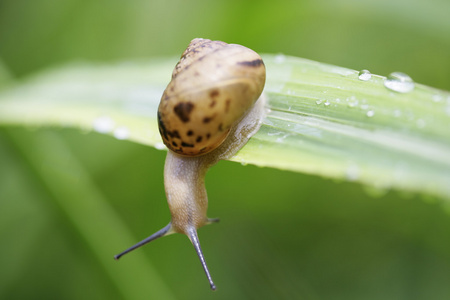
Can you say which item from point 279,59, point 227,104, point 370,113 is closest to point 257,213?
point 279,59

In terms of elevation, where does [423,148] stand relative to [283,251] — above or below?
above

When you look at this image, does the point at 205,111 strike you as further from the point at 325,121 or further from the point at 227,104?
the point at 325,121

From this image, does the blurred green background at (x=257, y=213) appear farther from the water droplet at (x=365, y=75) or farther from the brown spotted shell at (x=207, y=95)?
the water droplet at (x=365, y=75)

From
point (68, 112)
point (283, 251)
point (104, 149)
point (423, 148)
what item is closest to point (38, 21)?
point (104, 149)

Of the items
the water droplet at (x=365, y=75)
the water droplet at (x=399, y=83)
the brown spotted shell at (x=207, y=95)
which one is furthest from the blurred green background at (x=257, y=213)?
the water droplet at (x=399, y=83)

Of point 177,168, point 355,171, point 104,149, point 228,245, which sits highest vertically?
point 355,171

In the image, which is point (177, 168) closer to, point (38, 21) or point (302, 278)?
point (302, 278)
